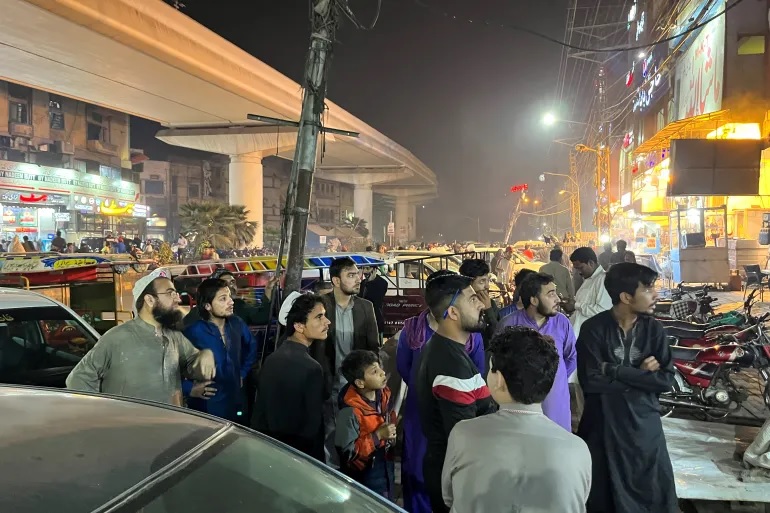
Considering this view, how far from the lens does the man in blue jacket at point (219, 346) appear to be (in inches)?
155

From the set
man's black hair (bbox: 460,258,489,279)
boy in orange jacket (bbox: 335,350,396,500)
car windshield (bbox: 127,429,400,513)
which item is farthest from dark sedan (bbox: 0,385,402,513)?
man's black hair (bbox: 460,258,489,279)

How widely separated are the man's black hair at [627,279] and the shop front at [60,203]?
108 ft

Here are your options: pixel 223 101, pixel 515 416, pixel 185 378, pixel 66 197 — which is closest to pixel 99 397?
pixel 515 416

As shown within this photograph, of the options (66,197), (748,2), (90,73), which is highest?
(748,2)

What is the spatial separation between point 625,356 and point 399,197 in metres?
68.9

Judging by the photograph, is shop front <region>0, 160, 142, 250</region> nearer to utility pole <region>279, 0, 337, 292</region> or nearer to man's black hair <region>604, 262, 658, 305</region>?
utility pole <region>279, 0, 337, 292</region>

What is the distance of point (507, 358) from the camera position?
6.62 feet

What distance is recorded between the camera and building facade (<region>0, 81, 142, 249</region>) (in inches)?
1287

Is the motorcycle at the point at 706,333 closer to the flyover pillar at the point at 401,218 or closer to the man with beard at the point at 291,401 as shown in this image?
the man with beard at the point at 291,401

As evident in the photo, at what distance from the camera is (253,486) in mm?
1600

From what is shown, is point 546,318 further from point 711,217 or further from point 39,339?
point 711,217

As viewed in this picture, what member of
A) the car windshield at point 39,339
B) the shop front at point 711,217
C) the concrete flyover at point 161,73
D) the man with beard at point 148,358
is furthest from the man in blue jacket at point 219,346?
the shop front at point 711,217

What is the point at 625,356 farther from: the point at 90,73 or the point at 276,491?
the point at 90,73

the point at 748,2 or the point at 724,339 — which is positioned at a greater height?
the point at 748,2
